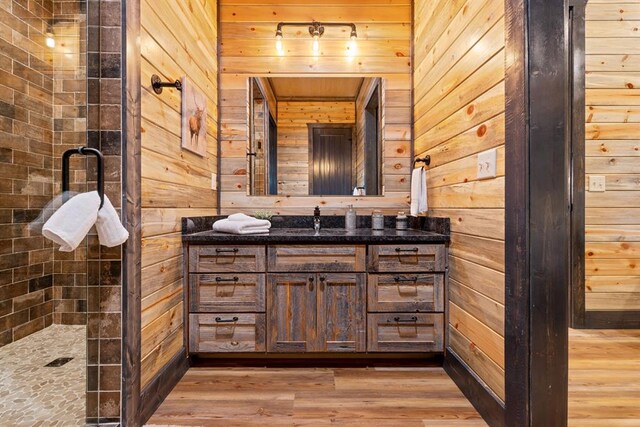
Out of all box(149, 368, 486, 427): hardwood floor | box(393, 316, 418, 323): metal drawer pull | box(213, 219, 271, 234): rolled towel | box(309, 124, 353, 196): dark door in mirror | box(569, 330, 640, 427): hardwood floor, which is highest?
box(309, 124, 353, 196): dark door in mirror

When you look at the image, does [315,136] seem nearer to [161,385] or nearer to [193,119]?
[193,119]

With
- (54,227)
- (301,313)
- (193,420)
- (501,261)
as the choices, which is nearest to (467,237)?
(501,261)

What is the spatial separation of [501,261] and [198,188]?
6.27ft

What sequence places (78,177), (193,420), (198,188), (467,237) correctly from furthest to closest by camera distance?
1. (198,188)
2. (467,237)
3. (193,420)
4. (78,177)

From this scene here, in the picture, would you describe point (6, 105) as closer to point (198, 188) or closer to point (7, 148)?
point (7, 148)

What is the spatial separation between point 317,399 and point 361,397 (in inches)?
9.5

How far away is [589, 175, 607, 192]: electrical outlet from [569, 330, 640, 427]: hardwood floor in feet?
3.80

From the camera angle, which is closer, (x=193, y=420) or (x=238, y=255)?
(x=193, y=420)

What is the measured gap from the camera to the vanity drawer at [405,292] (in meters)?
1.99

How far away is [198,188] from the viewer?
2.23 metres

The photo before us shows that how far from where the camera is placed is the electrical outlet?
256cm

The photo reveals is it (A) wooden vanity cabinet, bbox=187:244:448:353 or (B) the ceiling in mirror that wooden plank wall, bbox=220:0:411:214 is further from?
(A) wooden vanity cabinet, bbox=187:244:448:353

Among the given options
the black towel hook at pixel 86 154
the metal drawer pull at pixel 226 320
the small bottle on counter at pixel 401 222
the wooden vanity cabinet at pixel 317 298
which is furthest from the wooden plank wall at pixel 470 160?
the black towel hook at pixel 86 154

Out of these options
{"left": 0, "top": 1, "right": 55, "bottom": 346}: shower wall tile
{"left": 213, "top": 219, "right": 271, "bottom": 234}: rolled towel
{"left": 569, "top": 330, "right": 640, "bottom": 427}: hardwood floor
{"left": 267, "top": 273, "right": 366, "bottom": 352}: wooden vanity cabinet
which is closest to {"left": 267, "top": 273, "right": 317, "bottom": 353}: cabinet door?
{"left": 267, "top": 273, "right": 366, "bottom": 352}: wooden vanity cabinet
